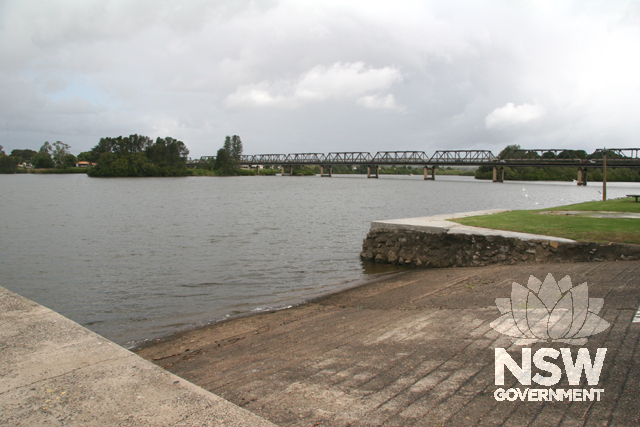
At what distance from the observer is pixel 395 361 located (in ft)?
18.8

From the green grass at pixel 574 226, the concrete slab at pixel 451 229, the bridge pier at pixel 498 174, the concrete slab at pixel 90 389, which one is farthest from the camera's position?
the bridge pier at pixel 498 174

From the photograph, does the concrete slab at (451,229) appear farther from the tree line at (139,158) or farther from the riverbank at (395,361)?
the tree line at (139,158)

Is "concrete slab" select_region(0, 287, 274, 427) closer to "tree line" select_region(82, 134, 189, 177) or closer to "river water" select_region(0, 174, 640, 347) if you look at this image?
"river water" select_region(0, 174, 640, 347)

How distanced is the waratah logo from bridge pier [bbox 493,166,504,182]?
156m

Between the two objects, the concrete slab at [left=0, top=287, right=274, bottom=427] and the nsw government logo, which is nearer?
the concrete slab at [left=0, top=287, right=274, bottom=427]

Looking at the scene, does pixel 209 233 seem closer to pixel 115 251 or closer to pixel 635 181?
pixel 115 251

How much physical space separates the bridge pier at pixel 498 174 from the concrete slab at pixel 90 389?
16136 cm

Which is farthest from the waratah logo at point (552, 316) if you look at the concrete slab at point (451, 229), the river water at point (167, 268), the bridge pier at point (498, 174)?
the bridge pier at point (498, 174)

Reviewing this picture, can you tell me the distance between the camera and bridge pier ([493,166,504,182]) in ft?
501

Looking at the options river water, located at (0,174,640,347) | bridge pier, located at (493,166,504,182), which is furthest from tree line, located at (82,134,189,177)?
river water, located at (0,174,640,347)

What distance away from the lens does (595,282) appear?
29.4 ft

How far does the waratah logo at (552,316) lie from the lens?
19.5ft

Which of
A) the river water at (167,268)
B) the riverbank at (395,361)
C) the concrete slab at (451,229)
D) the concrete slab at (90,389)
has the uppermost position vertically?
the concrete slab at (451,229)

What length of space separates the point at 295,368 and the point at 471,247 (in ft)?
35.3
